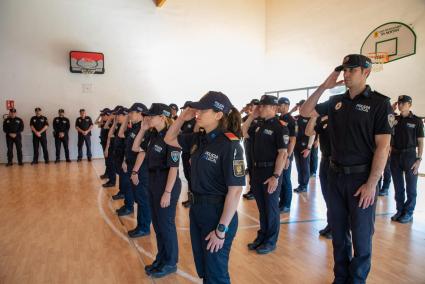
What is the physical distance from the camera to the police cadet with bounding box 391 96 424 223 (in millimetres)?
4730

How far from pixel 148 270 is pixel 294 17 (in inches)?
452

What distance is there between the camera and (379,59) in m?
8.73

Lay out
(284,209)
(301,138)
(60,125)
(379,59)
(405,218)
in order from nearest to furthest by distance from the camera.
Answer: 1. (405,218)
2. (284,209)
3. (301,138)
4. (379,59)
5. (60,125)

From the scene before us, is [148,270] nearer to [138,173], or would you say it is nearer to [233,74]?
[138,173]

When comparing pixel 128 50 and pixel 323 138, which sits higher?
pixel 128 50

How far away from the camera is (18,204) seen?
19.0 feet

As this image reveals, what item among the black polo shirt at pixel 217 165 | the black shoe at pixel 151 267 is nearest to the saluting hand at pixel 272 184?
the black shoe at pixel 151 267

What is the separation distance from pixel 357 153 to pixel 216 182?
1185mm

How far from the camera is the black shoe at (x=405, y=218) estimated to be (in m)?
4.69

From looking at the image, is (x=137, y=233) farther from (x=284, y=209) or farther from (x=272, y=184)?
(x=284, y=209)

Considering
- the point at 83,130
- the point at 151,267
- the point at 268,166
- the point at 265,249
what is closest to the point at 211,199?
the point at 151,267

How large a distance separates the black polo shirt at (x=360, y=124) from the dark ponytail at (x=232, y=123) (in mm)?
926

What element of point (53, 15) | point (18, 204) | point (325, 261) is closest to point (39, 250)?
point (18, 204)

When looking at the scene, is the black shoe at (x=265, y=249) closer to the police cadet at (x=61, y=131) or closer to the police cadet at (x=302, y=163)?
the police cadet at (x=302, y=163)
